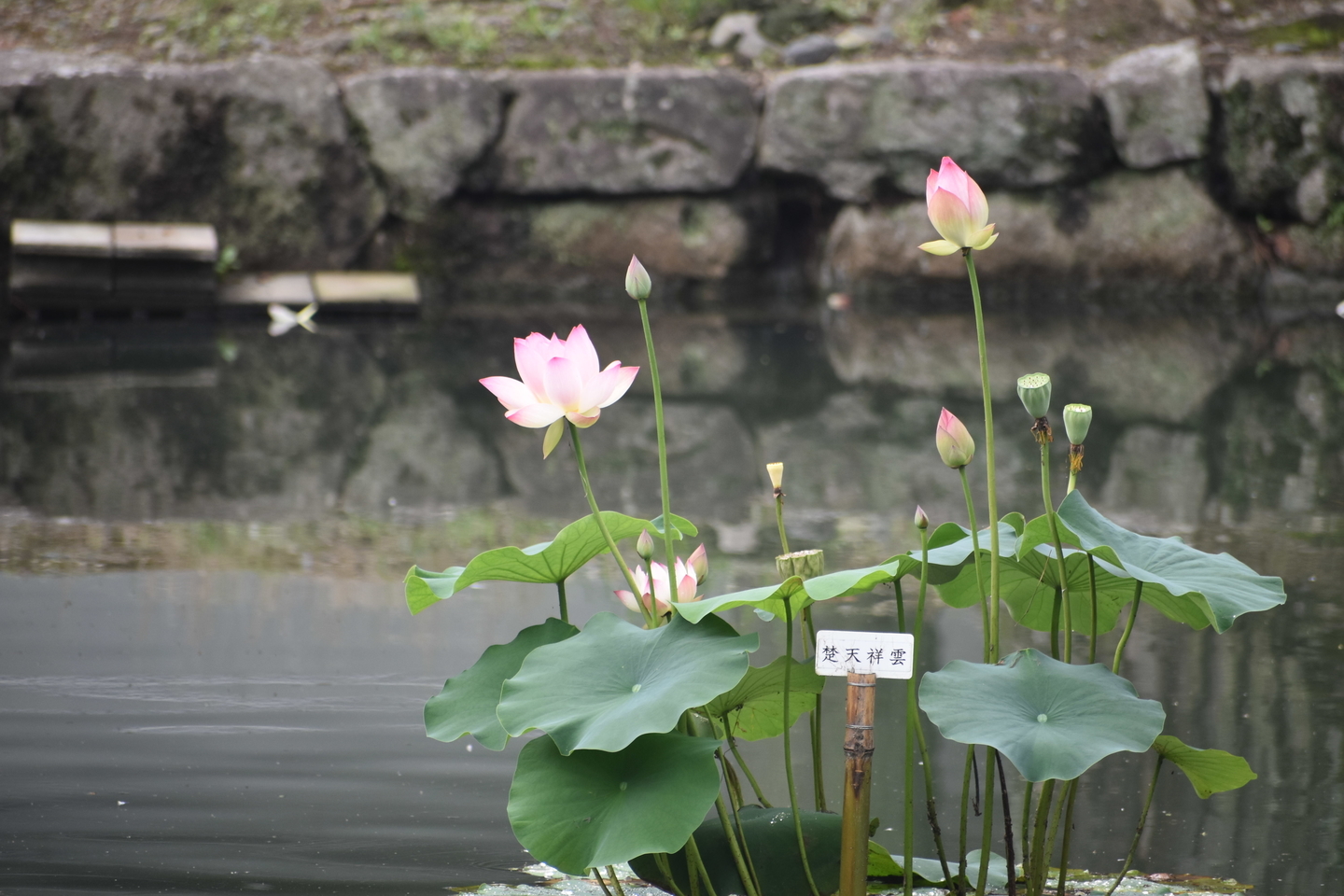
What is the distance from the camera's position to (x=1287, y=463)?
326 centimetres

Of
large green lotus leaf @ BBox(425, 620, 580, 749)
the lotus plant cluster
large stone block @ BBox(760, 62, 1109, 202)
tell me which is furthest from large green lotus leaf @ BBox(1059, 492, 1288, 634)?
large stone block @ BBox(760, 62, 1109, 202)

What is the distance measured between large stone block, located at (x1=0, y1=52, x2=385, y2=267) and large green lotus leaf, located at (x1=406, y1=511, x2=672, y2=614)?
18.9ft

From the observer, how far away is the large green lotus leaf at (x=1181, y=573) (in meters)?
0.97

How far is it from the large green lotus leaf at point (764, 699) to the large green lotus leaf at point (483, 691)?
0.14 metres

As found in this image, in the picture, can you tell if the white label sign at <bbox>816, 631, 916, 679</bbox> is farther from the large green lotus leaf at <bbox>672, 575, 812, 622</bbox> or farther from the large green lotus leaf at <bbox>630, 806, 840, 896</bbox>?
the large green lotus leaf at <bbox>630, 806, 840, 896</bbox>

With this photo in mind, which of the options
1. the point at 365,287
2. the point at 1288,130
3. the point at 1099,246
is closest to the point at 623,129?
the point at 365,287

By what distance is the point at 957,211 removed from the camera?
97 centimetres

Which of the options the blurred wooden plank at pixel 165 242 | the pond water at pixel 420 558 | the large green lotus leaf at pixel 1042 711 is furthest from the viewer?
the blurred wooden plank at pixel 165 242

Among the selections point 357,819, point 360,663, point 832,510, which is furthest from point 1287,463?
point 357,819

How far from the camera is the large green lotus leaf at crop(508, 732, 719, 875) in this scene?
2.95 feet

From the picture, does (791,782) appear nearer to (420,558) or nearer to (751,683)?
(751,683)

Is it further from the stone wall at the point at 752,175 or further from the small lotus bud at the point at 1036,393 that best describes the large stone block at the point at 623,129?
the small lotus bud at the point at 1036,393

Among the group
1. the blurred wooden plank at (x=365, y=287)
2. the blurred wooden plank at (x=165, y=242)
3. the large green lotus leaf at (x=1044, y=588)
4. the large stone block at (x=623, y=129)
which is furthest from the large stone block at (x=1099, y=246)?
the large green lotus leaf at (x=1044, y=588)

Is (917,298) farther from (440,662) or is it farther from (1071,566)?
(1071,566)
